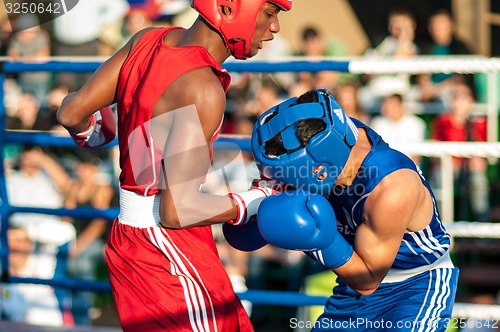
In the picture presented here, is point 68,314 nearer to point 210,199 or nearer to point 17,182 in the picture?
point 17,182

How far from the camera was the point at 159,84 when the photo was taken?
2646mm

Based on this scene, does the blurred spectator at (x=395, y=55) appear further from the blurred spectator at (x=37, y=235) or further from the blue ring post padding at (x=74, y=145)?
the blue ring post padding at (x=74, y=145)

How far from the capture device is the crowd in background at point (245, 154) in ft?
19.2

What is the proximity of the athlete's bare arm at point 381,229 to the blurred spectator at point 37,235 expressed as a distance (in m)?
3.37

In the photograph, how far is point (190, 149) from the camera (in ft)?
8.13

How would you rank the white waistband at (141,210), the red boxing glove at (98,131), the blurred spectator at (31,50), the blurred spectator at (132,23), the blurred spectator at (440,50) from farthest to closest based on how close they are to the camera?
the blurred spectator at (132,23)
the blurred spectator at (31,50)
the blurred spectator at (440,50)
the red boxing glove at (98,131)
the white waistband at (141,210)

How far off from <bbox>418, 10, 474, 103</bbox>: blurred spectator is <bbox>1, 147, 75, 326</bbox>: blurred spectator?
9.45ft

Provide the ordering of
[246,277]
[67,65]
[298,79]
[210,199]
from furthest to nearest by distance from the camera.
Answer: [298,79] < [246,277] < [67,65] < [210,199]

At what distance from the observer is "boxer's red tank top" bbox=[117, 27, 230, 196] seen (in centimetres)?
265

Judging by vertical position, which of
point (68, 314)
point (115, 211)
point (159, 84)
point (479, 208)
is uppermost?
point (159, 84)

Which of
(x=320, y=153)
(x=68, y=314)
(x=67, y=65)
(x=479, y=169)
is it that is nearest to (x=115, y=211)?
(x=67, y=65)

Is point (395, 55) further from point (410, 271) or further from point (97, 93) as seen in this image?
point (97, 93)

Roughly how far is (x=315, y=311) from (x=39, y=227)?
2.02 meters

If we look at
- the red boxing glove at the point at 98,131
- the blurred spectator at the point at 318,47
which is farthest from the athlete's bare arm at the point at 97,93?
the blurred spectator at the point at 318,47
